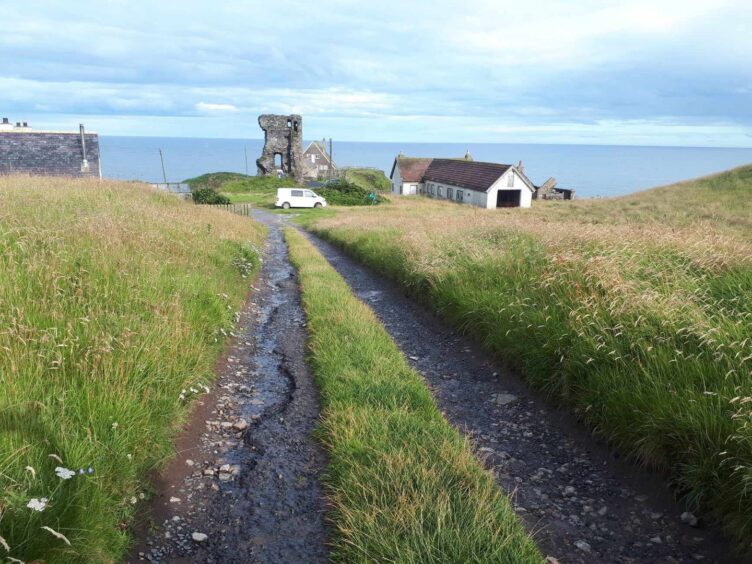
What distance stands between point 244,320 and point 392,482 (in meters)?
6.24

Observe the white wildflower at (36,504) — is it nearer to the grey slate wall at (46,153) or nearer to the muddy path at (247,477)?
the muddy path at (247,477)

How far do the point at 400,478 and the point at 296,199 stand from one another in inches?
1816

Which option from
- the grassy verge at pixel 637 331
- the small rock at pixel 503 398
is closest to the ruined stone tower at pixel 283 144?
the grassy verge at pixel 637 331

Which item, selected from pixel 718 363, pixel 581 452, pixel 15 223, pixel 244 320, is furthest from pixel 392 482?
pixel 15 223

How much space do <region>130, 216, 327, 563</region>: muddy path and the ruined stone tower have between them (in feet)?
200

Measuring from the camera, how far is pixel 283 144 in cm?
6600

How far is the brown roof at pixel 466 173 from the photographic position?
5853 centimetres

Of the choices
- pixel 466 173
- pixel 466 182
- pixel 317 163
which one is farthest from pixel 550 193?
pixel 317 163

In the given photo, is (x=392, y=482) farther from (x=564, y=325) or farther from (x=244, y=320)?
(x=244, y=320)

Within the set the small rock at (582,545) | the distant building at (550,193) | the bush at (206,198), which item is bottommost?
the small rock at (582,545)

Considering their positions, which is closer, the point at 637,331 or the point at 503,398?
the point at 637,331

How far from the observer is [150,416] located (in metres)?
4.64

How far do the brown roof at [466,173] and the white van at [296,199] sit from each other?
20681mm

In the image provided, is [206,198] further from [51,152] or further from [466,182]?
[466,182]
